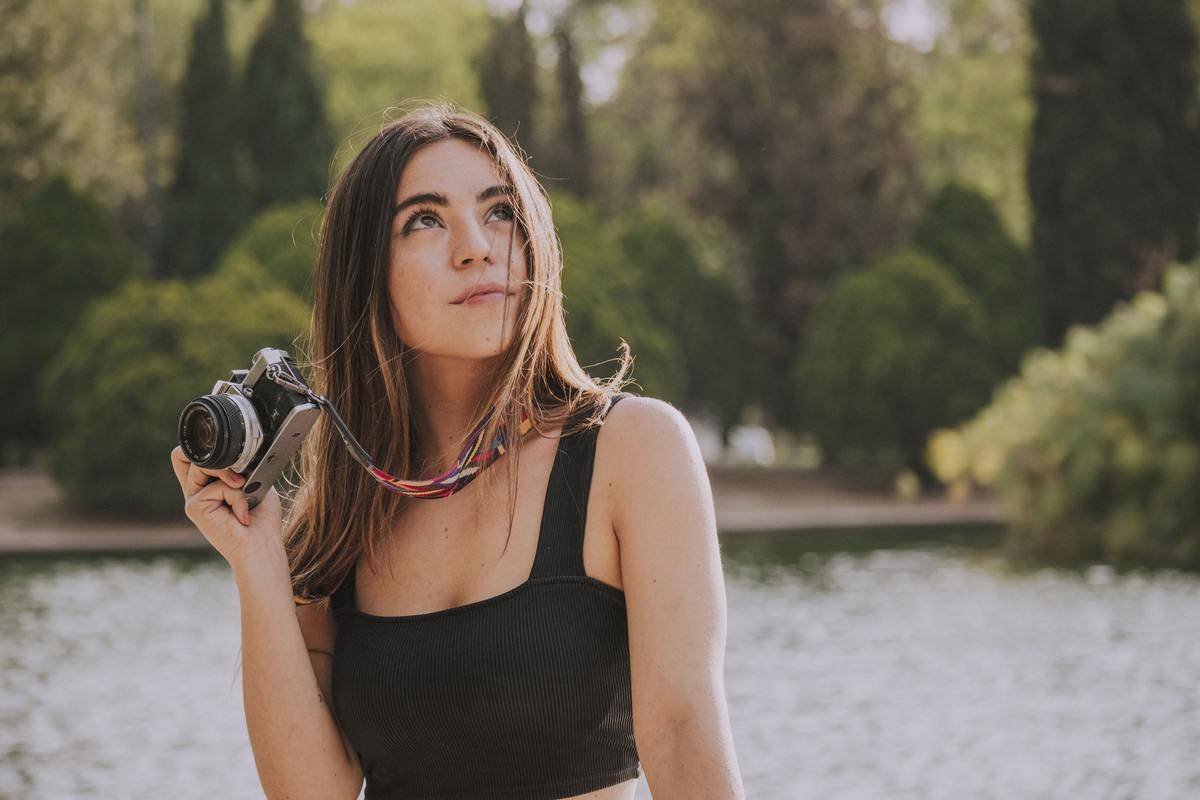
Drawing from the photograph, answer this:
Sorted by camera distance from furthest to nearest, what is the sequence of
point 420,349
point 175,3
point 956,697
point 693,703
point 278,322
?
point 175,3, point 278,322, point 956,697, point 420,349, point 693,703

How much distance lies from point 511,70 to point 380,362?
26.6 metres

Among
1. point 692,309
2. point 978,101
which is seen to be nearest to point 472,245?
point 692,309

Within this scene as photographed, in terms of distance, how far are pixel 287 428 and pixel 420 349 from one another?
24 cm

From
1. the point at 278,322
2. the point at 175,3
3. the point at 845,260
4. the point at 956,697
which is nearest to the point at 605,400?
the point at 956,697

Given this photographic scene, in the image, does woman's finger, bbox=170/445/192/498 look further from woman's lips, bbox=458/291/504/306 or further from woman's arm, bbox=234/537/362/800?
woman's lips, bbox=458/291/504/306

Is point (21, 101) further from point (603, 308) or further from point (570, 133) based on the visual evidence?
point (603, 308)

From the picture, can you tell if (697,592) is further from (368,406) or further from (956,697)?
(956,697)

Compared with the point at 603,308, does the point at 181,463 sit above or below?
above

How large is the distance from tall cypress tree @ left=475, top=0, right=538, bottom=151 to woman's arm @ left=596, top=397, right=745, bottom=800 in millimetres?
26443

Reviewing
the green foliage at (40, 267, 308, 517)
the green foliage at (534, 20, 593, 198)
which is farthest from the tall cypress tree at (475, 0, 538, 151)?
the green foliage at (40, 267, 308, 517)

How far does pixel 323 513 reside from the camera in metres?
2.17

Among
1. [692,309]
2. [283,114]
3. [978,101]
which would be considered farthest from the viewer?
[978,101]

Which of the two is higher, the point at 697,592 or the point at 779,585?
the point at 697,592

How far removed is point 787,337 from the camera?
29688mm
